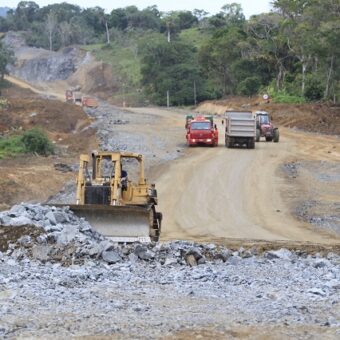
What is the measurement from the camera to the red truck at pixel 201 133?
4225cm

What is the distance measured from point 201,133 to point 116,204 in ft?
85.8

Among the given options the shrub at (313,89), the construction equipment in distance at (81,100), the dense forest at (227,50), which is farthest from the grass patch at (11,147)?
the construction equipment in distance at (81,100)

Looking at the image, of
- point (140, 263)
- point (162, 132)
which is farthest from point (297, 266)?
point (162, 132)

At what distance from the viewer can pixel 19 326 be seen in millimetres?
9000

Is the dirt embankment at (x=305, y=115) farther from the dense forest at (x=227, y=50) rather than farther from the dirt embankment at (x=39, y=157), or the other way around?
the dirt embankment at (x=39, y=157)

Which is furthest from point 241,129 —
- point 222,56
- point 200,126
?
point 222,56

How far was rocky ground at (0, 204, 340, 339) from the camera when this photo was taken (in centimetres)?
923

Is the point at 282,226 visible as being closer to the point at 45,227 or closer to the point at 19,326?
the point at 45,227

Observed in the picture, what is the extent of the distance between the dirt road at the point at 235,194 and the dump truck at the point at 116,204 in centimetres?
257

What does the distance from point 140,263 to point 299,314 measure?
4656mm

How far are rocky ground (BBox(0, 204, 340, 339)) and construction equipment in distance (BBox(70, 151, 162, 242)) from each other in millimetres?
648

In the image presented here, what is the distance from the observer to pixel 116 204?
54.0 feet

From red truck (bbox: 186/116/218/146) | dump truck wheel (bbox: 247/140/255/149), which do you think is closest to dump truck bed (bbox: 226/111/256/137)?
dump truck wheel (bbox: 247/140/255/149)

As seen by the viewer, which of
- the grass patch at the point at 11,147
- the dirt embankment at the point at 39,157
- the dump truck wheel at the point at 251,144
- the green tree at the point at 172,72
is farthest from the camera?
the green tree at the point at 172,72
